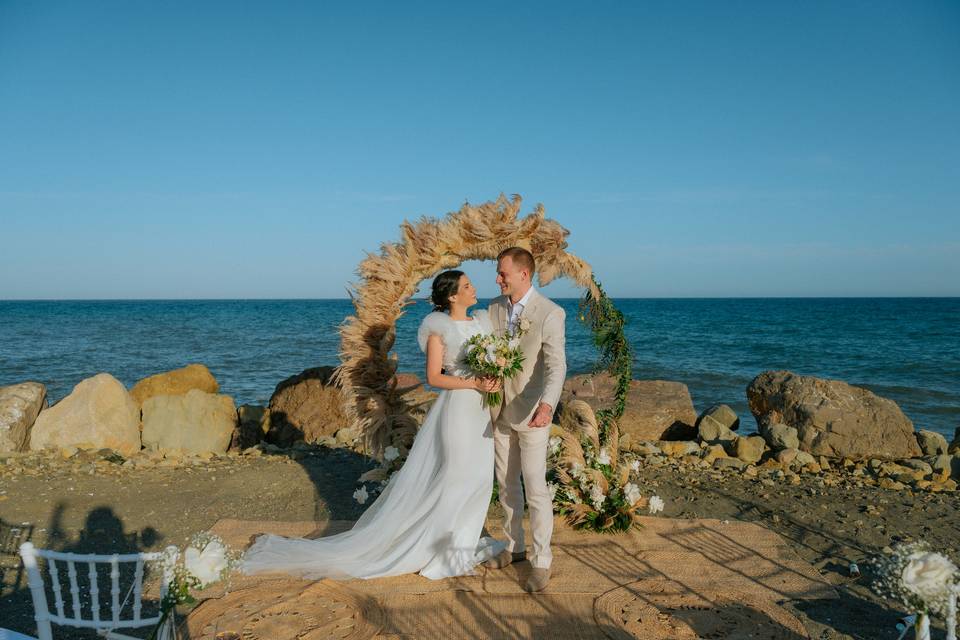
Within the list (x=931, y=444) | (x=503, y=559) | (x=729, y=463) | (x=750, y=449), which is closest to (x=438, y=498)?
(x=503, y=559)

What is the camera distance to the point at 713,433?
423 inches

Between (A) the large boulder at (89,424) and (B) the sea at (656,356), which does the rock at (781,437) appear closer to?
(B) the sea at (656,356)

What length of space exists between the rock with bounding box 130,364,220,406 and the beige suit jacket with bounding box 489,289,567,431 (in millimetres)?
8549

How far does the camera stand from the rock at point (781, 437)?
984 cm

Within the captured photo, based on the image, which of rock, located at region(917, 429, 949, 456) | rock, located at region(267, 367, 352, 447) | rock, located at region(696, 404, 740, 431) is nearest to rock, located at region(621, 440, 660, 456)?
rock, located at region(696, 404, 740, 431)

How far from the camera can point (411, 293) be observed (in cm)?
621

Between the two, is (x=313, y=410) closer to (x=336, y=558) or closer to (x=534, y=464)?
(x=336, y=558)

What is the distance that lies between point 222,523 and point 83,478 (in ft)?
8.80

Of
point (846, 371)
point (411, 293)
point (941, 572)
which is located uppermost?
point (411, 293)

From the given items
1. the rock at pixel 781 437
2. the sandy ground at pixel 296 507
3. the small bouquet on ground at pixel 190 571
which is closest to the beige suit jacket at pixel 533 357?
the sandy ground at pixel 296 507

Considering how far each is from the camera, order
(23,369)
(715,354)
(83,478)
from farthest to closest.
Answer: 1. (715,354)
2. (23,369)
3. (83,478)

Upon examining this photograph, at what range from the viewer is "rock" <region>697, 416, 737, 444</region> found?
10613mm

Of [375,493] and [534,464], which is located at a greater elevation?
[534,464]

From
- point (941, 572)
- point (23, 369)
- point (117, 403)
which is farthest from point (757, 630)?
point (23, 369)
